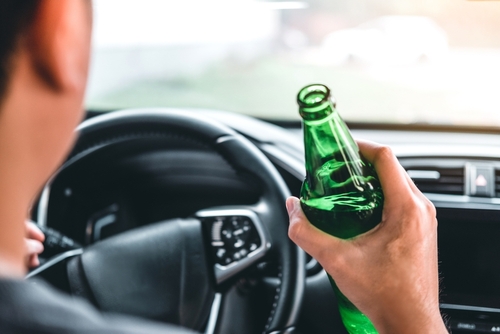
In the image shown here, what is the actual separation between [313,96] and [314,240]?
0.73 feet

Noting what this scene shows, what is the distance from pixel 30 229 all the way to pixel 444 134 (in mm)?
1271

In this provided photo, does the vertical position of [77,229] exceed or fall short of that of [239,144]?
it falls short

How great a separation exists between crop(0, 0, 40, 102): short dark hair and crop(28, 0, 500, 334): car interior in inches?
Answer: 34.9

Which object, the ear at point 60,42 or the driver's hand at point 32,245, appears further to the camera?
the driver's hand at point 32,245

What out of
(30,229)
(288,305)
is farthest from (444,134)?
(30,229)

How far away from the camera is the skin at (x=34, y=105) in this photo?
581 mm

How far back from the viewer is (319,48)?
8.73 feet

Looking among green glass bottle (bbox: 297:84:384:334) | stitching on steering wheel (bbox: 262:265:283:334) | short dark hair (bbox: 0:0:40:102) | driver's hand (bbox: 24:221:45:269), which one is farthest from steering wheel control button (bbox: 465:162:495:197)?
short dark hair (bbox: 0:0:40:102)

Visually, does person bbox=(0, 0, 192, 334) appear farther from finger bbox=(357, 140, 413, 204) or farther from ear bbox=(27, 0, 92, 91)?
finger bbox=(357, 140, 413, 204)

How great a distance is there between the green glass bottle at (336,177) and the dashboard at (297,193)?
44cm

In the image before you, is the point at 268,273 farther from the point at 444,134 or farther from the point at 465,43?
the point at 465,43

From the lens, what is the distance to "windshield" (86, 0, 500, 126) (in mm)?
2178

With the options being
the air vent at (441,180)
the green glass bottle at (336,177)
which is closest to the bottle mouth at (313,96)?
the green glass bottle at (336,177)

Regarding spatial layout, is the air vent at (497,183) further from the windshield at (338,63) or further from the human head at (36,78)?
the human head at (36,78)
